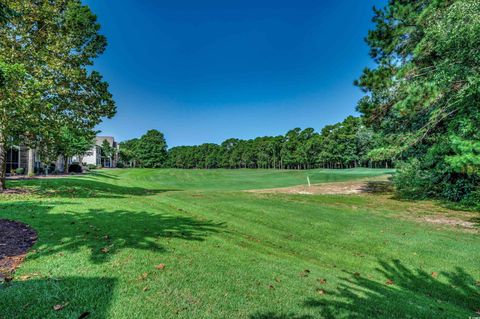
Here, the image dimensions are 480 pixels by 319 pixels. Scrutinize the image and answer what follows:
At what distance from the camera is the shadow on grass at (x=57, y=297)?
275cm

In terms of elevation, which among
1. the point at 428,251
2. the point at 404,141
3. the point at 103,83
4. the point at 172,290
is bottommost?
the point at 428,251

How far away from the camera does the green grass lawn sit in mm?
3090

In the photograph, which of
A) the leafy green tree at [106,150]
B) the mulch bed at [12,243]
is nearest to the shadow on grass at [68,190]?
the mulch bed at [12,243]

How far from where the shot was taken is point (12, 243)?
16.2ft

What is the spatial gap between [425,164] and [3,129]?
69.6 ft

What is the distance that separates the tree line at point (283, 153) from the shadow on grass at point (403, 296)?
49070 mm

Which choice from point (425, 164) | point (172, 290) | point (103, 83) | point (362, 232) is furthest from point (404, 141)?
point (103, 83)

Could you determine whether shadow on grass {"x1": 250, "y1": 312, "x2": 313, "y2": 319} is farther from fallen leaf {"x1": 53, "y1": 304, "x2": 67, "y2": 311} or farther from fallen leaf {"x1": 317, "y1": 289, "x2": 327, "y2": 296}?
fallen leaf {"x1": 53, "y1": 304, "x2": 67, "y2": 311}

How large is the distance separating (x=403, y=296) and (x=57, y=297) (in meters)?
5.12

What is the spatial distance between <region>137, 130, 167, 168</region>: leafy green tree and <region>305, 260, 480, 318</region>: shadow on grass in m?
80.8

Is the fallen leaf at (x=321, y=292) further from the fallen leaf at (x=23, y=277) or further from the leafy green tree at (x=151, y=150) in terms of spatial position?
the leafy green tree at (x=151, y=150)

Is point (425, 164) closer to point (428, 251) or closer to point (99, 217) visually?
point (428, 251)

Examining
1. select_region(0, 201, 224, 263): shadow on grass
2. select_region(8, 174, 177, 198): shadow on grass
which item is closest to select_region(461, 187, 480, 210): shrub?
select_region(0, 201, 224, 263): shadow on grass

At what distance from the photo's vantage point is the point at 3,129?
11.0 metres
